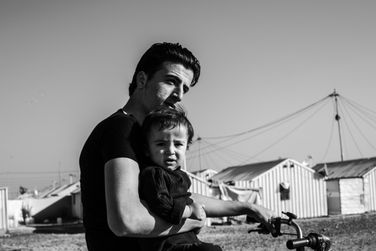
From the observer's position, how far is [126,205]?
251 cm

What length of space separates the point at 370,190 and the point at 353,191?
1286mm

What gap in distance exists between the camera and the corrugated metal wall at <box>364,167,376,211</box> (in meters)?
36.4

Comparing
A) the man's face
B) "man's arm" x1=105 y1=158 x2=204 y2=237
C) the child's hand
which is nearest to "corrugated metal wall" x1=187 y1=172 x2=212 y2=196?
the man's face

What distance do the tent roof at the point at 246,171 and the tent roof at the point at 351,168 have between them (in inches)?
230

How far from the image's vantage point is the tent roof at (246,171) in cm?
3491

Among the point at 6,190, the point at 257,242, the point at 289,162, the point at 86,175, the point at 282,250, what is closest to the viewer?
the point at 86,175

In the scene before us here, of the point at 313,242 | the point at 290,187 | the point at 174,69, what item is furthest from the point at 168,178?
the point at 290,187

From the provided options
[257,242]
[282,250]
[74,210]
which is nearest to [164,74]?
[282,250]

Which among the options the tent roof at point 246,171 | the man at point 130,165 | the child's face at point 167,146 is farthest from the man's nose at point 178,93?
the tent roof at point 246,171

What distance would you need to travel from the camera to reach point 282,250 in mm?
15258

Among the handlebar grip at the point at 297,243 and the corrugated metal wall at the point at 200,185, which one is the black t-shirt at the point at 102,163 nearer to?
the handlebar grip at the point at 297,243

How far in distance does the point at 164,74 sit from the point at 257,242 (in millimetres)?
15688

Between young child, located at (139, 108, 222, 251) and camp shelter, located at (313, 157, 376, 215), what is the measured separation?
33.9 m

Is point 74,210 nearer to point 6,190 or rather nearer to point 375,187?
point 6,190
